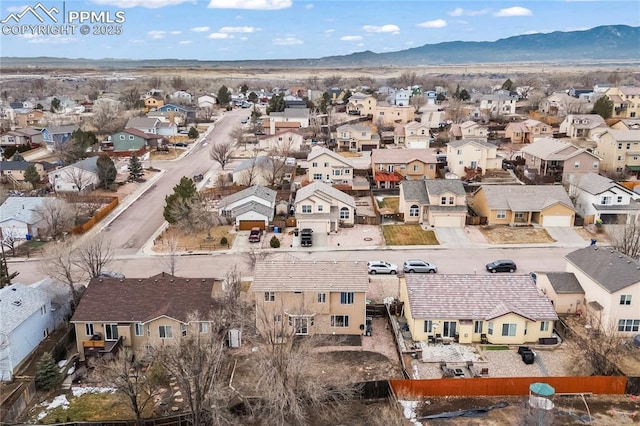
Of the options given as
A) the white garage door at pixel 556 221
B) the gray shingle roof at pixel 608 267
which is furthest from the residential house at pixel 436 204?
the gray shingle roof at pixel 608 267

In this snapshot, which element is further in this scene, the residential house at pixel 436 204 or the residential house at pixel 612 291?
the residential house at pixel 436 204

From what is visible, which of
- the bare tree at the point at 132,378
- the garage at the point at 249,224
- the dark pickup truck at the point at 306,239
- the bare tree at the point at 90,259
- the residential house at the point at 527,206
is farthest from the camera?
the garage at the point at 249,224

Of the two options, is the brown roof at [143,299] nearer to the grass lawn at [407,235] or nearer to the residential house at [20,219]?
the grass lawn at [407,235]

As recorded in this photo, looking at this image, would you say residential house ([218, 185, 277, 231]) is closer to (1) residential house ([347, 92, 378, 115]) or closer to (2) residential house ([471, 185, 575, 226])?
(2) residential house ([471, 185, 575, 226])

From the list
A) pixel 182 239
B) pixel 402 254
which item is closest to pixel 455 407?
pixel 402 254

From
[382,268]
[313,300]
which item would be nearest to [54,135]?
[382,268]

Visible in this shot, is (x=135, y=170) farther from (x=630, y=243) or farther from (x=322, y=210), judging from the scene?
(x=630, y=243)
